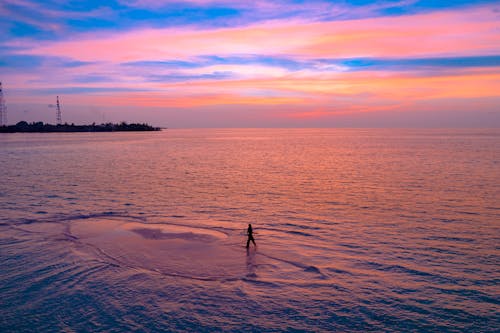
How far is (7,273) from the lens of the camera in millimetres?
17688

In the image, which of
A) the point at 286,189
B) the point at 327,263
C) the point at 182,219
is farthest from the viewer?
the point at 286,189

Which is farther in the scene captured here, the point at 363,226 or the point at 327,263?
the point at 363,226

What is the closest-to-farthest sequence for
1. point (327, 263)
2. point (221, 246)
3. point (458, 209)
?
point (327, 263), point (221, 246), point (458, 209)

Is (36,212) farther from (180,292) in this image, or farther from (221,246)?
(180,292)

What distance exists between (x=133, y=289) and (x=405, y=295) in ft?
38.3

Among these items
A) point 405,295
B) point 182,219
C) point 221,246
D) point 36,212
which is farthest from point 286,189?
point 405,295

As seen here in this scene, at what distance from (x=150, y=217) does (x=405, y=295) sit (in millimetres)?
20456

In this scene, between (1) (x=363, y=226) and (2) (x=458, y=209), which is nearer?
(1) (x=363, y=226)

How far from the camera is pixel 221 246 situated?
867 inches

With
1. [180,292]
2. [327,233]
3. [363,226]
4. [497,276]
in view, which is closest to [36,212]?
[180,292]

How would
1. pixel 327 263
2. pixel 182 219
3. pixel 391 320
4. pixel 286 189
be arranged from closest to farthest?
pixel 391 320 < pixel 327 263 < pixel 182 219 < pixel 286 189

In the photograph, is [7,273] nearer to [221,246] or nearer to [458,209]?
[221,246]

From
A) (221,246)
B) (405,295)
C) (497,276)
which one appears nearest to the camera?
(405,295)

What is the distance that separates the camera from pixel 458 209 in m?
31.4
